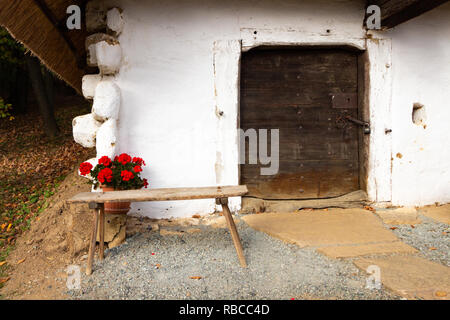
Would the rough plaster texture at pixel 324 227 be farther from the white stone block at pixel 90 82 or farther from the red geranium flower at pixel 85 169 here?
the white stone block at pixel 90 82

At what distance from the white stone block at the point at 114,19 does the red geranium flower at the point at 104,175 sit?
1609mm

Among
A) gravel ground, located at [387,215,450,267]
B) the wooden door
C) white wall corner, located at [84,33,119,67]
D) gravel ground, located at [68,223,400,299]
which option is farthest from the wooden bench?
gravel ground, located at [387,215,450,267]

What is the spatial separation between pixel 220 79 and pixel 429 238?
9.12ft

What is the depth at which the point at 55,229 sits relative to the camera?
3471 mm

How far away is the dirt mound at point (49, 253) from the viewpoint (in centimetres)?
266

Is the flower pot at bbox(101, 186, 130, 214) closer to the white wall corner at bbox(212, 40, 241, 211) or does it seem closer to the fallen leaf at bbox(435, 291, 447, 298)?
the white wall corner at bbox(212, 40, 241, 211)

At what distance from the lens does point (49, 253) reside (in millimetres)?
3234

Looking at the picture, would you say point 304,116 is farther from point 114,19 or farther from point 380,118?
point 114,19

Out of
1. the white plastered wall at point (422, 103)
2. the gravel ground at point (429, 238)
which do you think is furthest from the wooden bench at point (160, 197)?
the white plastered wall at point (422, 103)

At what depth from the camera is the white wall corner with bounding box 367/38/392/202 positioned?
4.05m

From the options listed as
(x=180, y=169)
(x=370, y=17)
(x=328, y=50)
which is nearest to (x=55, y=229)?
(x=180, y=169)

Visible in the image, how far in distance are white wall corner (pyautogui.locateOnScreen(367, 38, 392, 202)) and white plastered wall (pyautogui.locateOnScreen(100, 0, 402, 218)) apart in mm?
606

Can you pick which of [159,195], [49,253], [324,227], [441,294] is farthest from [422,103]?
[49,253]

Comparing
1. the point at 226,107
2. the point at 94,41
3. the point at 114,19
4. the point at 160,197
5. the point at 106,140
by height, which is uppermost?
the point at 114,19
